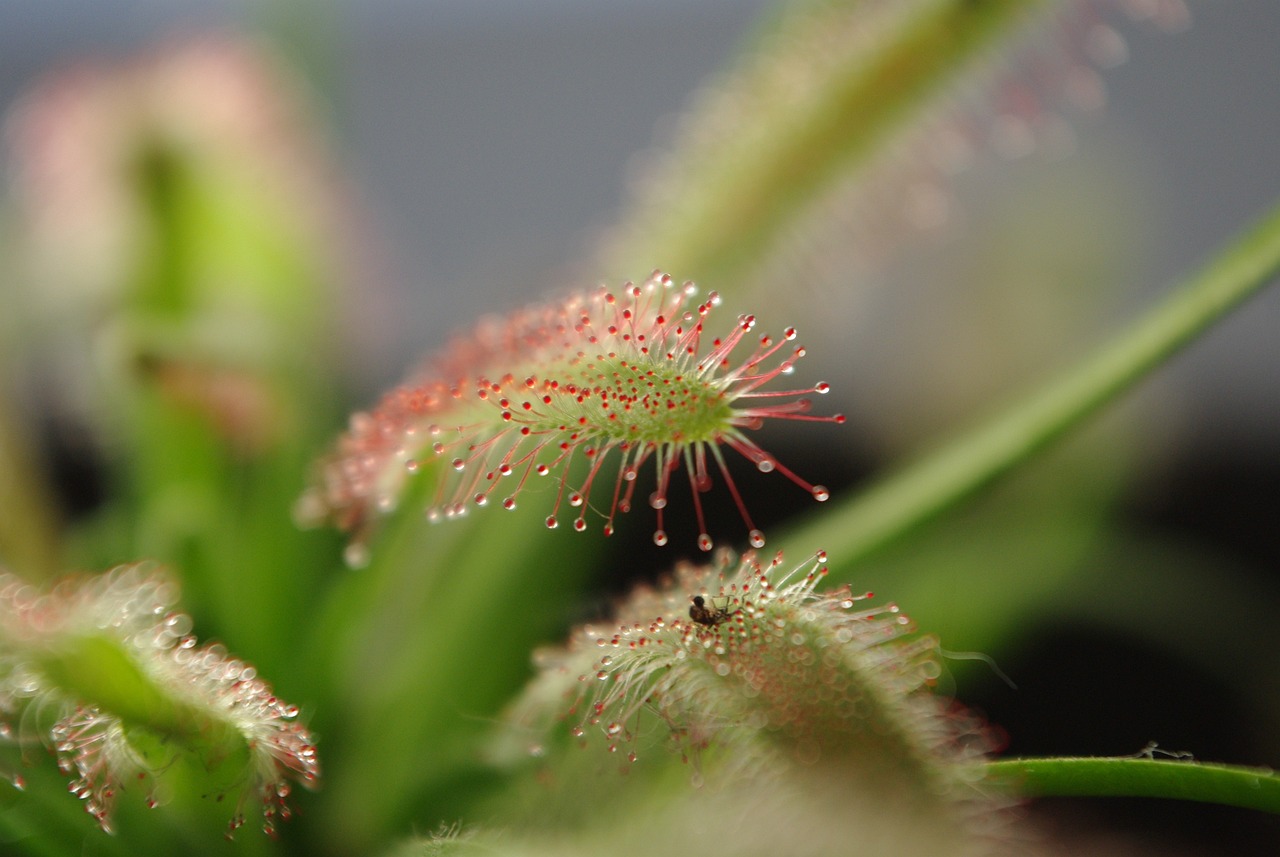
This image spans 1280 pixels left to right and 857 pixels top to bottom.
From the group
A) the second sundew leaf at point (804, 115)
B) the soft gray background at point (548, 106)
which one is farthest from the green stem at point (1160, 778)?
the soft gray background at point (548, 106)

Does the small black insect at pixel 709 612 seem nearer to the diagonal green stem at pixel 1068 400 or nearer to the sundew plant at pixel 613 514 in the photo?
the sundew plant at pixel 613 514

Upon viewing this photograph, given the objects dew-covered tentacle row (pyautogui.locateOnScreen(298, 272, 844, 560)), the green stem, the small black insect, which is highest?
dew-covered tentacle row (pyautogui.locateOnScreen(298, 272, 844, 560))

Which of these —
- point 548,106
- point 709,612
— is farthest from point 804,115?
point 548,106

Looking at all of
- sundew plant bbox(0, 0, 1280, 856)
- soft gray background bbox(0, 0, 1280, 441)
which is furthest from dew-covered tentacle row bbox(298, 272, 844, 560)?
soft gray background bbox(0, 0, 1280, 441)

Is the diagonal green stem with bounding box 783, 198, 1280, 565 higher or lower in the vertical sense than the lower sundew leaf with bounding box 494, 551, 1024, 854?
higher

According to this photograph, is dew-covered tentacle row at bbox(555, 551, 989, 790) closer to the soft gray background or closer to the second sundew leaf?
the second sundew leaf

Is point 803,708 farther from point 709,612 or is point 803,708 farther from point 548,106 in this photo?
point 548,106

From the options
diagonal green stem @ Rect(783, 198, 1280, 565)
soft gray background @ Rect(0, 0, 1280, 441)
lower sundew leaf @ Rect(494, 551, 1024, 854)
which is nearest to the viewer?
lower sundew leaf @ Rect(494, 551, 1024, 854)
